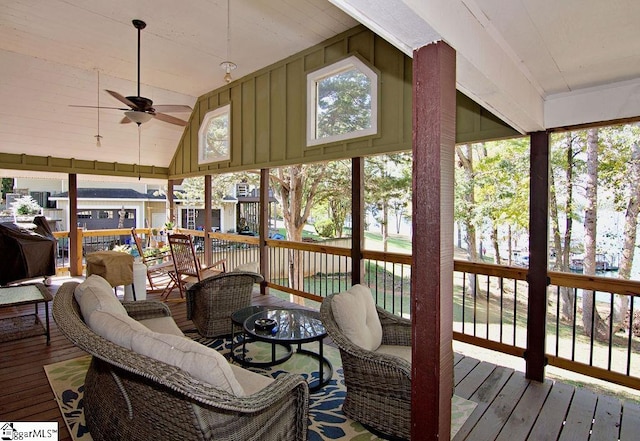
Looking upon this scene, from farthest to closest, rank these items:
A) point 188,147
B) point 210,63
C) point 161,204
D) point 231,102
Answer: point 161,204
point 188,147
point 231,102
point 210,63

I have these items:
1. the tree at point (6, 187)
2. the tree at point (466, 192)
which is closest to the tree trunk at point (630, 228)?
the tree at point (466, 192)

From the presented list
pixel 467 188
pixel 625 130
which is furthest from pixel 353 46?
pixel 625 130

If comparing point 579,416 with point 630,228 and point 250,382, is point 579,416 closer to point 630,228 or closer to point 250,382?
point 250,382

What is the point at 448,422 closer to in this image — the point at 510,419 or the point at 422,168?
the point at 422,168

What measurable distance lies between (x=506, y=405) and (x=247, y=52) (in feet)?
17.7

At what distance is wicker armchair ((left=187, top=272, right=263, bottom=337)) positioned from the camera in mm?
3738

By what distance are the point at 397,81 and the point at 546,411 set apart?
3.53 m

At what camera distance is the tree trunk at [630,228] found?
6730 mm

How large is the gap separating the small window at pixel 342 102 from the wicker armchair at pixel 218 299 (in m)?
2.32

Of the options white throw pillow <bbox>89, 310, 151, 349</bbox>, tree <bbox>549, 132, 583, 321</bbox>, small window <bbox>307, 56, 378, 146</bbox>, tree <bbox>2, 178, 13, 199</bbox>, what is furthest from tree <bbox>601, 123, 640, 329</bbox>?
tree <bbox>2, 178, 13, 199</bbox>

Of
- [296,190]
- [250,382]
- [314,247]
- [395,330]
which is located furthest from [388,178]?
[250,382]

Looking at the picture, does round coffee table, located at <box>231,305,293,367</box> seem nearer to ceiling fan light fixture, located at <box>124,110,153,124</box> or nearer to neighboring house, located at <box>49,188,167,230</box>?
ceiling fan light fixture, located at <box>124,110,153,124</box>

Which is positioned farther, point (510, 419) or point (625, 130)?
point (625, 130)

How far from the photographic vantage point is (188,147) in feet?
26.3
